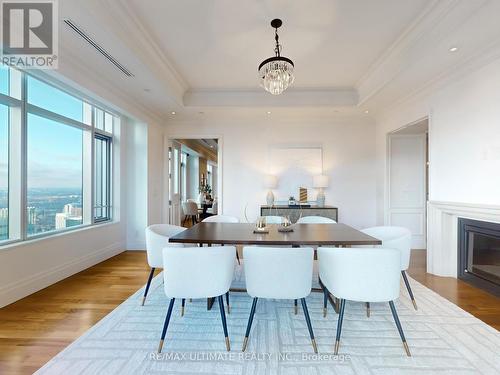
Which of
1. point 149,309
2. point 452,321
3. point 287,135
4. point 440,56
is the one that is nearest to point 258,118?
point 287,135

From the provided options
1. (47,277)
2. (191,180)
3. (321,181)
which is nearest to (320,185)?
(321,181)

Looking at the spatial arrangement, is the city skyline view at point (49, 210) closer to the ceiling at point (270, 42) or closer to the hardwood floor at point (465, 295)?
the ceiling at point (270, 42)

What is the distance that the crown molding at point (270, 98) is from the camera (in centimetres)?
448

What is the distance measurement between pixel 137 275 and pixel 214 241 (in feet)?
6.63

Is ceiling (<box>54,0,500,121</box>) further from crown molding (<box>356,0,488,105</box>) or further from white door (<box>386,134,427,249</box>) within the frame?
white door (<box>386,134,427,249</box>)

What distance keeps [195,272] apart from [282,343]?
90cm

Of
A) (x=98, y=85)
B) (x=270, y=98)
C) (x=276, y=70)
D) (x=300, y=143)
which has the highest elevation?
(x=270, y=98)

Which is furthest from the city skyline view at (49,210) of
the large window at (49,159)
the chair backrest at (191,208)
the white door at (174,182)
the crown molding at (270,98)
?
the chair backrest at (191,208)

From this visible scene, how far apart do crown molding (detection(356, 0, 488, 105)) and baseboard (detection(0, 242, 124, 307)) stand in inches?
203

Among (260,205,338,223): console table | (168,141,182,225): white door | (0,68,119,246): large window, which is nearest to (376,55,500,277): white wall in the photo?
(260,205,338,223): console table

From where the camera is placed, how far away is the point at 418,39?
2719 millimetres

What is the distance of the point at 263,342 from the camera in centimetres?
194

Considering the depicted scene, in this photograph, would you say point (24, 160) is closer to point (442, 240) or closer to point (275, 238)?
point (275, 238)

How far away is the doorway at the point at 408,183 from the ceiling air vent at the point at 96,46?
4.69 metres
